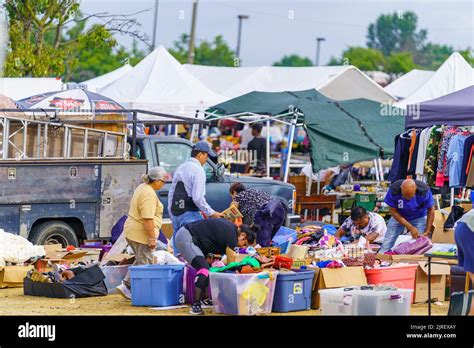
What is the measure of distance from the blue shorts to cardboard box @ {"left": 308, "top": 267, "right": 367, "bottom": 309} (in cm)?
274

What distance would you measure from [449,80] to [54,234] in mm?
13641

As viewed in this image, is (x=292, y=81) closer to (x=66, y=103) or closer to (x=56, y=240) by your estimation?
(x=66, y=103)

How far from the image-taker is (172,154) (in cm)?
1798

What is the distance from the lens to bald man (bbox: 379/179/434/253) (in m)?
15.6

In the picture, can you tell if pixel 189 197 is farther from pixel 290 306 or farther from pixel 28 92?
pixel 28 92

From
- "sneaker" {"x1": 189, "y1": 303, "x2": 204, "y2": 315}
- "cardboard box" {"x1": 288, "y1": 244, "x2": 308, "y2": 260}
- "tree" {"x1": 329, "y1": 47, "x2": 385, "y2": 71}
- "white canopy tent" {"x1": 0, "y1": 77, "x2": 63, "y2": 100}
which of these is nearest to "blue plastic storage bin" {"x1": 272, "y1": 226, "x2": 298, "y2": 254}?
"cardboard box" {"x1": 288, "y1": 244, "x2": 308, "y2": 260}

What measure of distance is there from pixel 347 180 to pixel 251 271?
12276 mm

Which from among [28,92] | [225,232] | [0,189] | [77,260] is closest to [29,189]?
[0,189]

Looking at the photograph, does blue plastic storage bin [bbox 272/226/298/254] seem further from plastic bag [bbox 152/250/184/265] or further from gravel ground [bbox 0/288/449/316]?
gravel ground [bbox 0/288/449/316]

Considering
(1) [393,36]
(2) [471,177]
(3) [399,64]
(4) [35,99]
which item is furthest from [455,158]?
(1) [393,36]

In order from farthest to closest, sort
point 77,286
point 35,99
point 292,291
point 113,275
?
point 35,99 < point 113,275 < point 77,286 < point 292,291

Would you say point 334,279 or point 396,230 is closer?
point 334,279

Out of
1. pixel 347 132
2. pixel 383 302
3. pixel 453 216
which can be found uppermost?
pixel 347 132

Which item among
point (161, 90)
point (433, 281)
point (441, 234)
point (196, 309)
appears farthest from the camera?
point (161, 90)
